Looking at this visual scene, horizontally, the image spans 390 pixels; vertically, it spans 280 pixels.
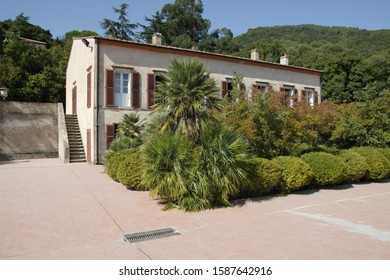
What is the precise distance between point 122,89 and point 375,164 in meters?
12.3

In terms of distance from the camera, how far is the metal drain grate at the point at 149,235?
5.43 meters

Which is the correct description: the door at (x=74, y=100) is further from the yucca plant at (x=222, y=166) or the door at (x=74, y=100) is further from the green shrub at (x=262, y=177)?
the green shrub at (x=262, y=177)

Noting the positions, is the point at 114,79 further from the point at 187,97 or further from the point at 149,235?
the point at 149,235

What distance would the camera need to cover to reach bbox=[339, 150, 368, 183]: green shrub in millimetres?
10391

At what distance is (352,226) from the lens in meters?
6.18

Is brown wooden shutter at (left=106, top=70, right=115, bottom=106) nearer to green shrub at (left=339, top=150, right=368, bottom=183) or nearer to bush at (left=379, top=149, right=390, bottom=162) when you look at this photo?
green shrub at (left=339, top=150, right=368, bottom=183)

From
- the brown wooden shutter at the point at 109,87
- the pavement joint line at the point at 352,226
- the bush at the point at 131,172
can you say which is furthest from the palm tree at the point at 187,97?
the brown wooden shutter at the point at 109,87

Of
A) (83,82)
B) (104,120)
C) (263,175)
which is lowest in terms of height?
(263,175)

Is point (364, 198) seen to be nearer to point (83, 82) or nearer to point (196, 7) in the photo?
point (83, 82)

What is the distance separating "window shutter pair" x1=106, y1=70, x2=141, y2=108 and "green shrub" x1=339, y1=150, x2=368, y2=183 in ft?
34.3

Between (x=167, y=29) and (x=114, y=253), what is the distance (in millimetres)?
48325

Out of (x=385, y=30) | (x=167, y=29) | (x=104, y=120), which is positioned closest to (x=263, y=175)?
(x=104, y=120)
